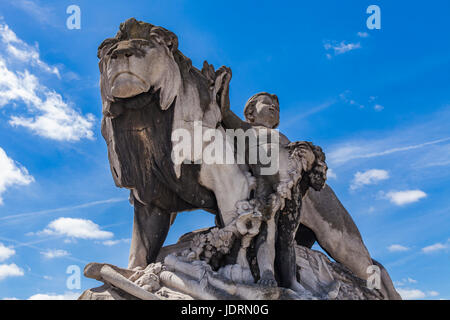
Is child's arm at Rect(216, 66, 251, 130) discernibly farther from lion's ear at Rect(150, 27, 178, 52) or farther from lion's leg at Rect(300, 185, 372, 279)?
lion's leg at Rect(300, 185, 372, 279)

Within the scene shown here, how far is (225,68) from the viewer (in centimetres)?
507

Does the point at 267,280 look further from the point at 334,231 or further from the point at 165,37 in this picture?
the point at 165,37

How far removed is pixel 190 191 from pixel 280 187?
0.89 m

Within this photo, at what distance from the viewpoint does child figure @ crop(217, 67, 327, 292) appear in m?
4.44

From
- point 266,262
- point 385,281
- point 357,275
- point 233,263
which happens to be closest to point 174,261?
point 233,263

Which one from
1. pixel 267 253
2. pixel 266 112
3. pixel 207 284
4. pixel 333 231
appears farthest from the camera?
pixel 266 112

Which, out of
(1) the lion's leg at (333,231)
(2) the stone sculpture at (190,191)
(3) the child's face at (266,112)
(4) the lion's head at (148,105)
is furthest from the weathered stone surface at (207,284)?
(3) the child's face at (266,112)

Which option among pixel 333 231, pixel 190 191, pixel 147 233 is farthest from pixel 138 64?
pixel 333 231

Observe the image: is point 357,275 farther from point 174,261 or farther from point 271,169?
point 174,261

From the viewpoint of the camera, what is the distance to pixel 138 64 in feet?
14.6

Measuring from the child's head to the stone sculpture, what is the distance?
38.3 inches

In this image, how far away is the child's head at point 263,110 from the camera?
6.02m

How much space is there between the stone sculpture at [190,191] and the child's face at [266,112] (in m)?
0.97
